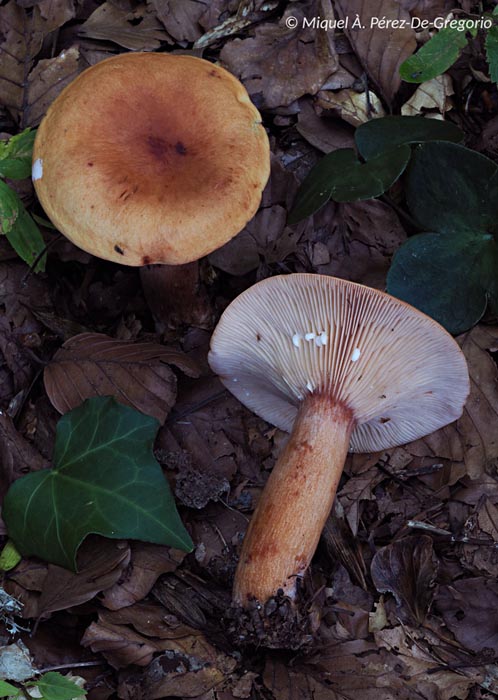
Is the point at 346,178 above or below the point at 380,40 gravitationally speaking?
below

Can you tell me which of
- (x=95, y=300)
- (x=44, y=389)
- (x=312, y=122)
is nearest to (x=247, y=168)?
(x=312, y=122)

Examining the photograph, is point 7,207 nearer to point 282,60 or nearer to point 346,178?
point 346,178

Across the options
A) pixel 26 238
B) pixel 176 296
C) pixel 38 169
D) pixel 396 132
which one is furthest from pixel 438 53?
pixel 26 238

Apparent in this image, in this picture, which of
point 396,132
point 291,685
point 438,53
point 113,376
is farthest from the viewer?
point 396,132

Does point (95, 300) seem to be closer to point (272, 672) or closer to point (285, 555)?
point (285, 555)

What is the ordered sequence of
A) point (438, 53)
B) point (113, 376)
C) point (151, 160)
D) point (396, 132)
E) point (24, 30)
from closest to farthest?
point (151, 160) → point (438, 53) → point (113, 376) → point (396, 132) → point (24, 30)
